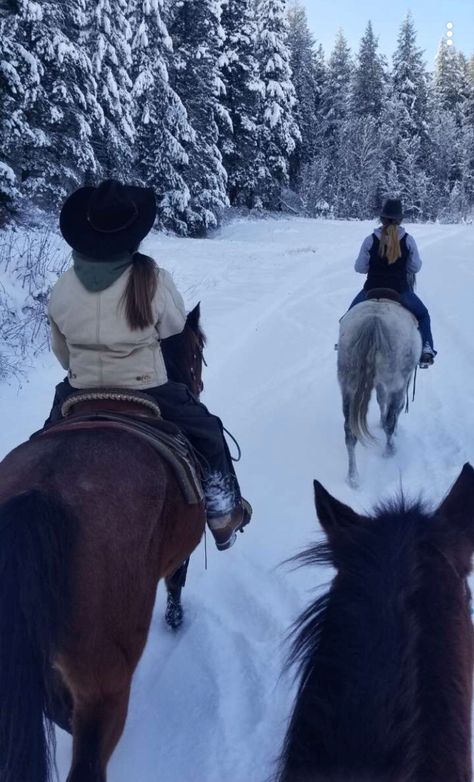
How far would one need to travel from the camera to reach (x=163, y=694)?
3137 mm

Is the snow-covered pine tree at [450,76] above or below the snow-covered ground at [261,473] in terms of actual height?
above

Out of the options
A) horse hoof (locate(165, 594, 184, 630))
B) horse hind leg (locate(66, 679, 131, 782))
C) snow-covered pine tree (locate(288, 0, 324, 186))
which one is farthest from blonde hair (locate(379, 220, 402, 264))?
snow-covered pine tree (locate(288, 0, 324, 186))

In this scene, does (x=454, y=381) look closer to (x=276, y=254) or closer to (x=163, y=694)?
(x=163, y=694)

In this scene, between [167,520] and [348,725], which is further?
[167,520]

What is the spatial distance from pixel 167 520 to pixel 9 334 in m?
5.92

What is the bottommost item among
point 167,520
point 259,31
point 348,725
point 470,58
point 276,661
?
point 276,661

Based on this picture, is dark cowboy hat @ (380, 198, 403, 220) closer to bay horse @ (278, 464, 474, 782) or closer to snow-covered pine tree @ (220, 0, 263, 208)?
bay horse @ (278, 464, 474, 782)

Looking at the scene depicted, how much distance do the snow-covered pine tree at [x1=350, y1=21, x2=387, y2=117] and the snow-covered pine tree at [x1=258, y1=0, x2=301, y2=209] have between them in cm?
1733

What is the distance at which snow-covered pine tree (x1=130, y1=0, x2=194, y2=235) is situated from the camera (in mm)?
20078

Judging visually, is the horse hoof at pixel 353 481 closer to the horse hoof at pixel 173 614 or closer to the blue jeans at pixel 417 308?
the blue jeans at pixel 417 308

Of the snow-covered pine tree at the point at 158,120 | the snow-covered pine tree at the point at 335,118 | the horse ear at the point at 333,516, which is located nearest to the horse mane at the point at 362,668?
the horse ear at the point at 333,516

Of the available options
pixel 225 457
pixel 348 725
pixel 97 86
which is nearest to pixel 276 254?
pixel 97 86

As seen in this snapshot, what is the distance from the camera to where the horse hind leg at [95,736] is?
200 cm

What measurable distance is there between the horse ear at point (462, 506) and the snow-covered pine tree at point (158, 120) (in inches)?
844
